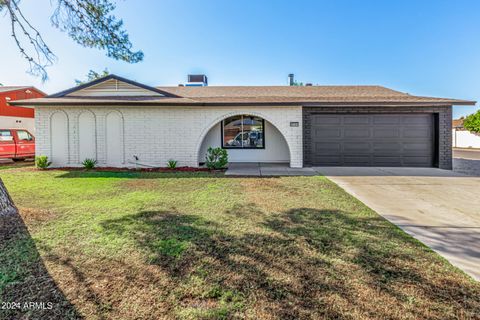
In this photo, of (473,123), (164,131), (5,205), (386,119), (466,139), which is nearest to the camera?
(5,205)

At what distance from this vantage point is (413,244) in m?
3.41

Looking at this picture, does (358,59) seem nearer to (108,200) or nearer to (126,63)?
(126,63)

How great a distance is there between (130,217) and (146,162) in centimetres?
709

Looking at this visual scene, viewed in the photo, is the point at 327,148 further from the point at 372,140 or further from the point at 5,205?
the point at 5,205

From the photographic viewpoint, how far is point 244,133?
1295 centimetres

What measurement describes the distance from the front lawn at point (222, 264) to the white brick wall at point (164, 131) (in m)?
5.85

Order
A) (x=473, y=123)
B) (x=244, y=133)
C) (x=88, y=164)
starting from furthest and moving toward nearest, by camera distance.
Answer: (x=473, y=123), (x=244, y=133), (x=88, y=164)

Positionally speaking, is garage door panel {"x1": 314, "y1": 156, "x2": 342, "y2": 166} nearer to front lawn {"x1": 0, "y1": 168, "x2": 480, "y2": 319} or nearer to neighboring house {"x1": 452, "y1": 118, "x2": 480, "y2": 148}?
front lawn {"x1": 0, "y1": 168, "x2": 480, "y2": 319}

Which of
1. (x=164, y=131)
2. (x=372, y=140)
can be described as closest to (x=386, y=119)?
(x=372, y=140)

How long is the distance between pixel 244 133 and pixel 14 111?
20.5m

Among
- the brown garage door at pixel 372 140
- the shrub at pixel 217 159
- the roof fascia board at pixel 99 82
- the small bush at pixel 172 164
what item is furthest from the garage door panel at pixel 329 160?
the roof fascia board at pixel 99 82

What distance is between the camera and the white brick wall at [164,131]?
11.0 meters

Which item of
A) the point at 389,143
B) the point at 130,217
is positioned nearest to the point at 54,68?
the point at 130,217

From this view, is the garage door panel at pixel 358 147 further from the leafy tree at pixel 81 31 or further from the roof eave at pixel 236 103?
the leafy tree at pixel 81 31
